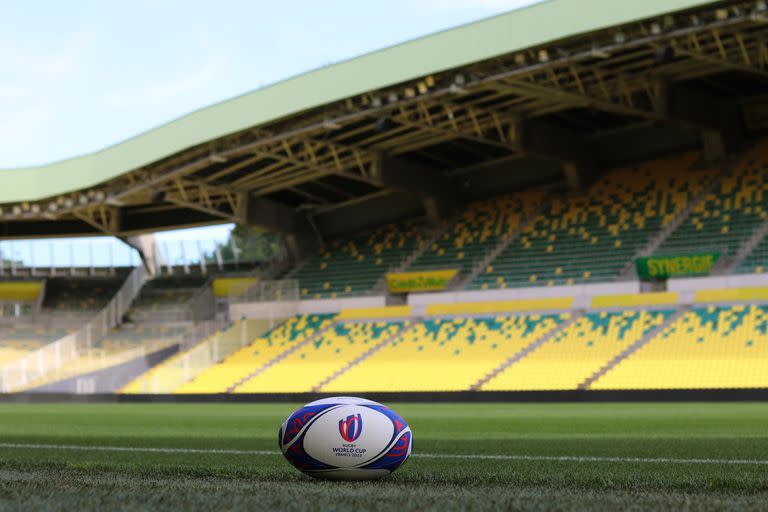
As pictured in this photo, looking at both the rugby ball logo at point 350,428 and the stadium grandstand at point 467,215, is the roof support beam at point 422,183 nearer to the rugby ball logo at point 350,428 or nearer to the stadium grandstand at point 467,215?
the stadium grandstand at point 467,215

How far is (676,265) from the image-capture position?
109 feet

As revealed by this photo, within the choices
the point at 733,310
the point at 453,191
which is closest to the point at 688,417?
the point at 733,310

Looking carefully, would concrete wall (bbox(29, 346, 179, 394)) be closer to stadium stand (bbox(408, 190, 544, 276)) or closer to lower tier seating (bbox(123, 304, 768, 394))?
lower tier seating (bbox(123, 304, 768, 394))

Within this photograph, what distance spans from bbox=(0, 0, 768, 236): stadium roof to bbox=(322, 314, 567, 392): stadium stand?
6.20m

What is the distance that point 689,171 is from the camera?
3812 cm

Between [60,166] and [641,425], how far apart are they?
2958 centimetres

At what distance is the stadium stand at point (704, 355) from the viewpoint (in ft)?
87.5

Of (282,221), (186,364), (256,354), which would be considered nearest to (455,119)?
(256,354)

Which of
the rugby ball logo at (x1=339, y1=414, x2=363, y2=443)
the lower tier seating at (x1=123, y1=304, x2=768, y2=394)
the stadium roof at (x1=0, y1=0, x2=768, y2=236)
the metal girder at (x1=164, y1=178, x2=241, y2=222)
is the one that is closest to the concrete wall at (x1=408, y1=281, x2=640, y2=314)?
the lower tier seating at (x1=123, y1=304, x2=768, y2=394)

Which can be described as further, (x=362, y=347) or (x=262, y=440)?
(x=362, y=347)

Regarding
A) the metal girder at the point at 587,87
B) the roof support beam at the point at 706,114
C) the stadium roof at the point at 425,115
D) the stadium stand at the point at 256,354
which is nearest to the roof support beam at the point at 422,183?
the stadium roof at the point at 425,115

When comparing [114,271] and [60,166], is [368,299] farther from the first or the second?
[114,271]

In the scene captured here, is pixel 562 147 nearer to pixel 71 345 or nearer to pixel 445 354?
pixel 445 354

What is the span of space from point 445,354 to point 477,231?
8.90 meters
